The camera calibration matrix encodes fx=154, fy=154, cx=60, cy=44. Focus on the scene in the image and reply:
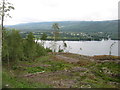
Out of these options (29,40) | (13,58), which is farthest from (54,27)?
(13,58)

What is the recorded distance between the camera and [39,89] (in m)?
16.8

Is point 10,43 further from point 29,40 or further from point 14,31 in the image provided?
point 29,40

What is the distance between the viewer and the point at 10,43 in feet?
105

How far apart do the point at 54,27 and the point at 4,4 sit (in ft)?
134

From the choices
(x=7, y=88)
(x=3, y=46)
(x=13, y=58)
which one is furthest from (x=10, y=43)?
(x=7, y=88)

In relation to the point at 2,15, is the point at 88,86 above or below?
below

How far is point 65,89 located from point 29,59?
2765 cm

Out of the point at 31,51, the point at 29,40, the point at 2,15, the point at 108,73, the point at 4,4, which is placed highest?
the point at 4,4

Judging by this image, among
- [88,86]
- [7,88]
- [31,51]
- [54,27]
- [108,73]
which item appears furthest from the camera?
[54,27]

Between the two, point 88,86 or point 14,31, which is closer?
point 88,86

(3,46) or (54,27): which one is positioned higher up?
(54,27)

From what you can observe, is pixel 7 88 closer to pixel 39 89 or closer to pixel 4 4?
pixel 39 89

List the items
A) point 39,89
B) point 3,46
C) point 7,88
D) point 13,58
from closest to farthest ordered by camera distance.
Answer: point 7,88
point 39,89
point 3,46
point 13,58

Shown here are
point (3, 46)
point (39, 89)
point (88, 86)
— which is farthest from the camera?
point (3, 46)
